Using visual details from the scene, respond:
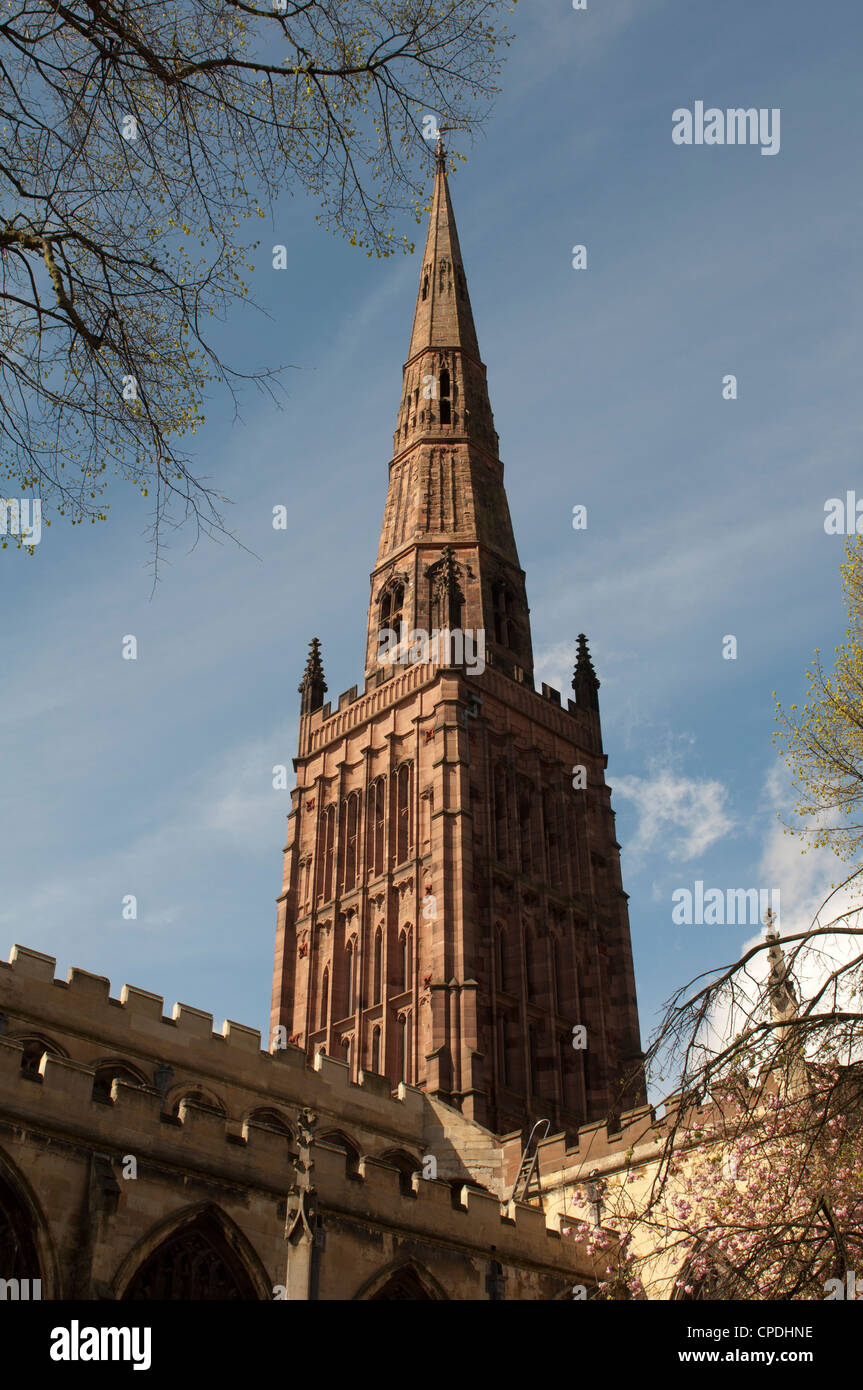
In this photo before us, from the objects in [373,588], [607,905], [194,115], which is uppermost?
[373,588]

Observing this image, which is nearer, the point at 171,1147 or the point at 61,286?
the point at 61,286

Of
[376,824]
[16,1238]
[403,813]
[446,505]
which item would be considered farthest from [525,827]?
[16,1238]

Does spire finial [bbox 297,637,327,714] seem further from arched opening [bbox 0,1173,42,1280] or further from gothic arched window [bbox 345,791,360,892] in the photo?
arched opening [bbox 0,1173,42,1280]

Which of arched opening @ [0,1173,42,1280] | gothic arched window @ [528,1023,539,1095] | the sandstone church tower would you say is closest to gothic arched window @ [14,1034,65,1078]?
arched opening @ [0,1173,42,1280]

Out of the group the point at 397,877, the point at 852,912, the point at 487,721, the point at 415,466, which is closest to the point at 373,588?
the point at 415,466

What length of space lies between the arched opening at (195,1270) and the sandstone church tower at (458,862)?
59.6 ft

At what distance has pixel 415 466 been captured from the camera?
2138 inches

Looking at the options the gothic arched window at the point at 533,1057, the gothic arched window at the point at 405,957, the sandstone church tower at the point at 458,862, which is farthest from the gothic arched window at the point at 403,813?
the gothic arched window at the point at 533,1057

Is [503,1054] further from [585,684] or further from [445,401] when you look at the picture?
[445,401]

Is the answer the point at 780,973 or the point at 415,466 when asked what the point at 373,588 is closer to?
the point at 415,466

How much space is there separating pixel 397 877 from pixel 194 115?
34726 mm

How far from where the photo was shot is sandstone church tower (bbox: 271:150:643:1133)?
38812mm

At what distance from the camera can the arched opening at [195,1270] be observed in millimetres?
16422
